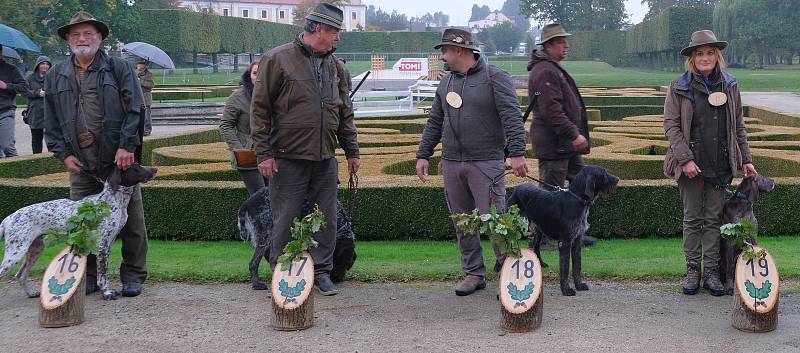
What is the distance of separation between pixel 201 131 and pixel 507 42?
11201 centimetres

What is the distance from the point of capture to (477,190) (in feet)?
20.3

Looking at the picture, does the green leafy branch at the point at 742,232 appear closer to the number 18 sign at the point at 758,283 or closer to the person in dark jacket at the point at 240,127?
the number 18 sign at the point at 758,283

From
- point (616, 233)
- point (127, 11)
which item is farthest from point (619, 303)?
point (127, 11)

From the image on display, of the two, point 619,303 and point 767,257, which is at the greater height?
point 767,257

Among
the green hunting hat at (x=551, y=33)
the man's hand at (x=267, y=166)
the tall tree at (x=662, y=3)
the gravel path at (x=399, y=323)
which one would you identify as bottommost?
the gravel path at (x=399, y=323)

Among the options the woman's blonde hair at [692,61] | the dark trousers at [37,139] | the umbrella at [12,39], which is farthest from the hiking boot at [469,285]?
the umbrella at [12,39]

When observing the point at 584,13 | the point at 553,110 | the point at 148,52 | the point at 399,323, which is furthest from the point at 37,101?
the point at 584,13

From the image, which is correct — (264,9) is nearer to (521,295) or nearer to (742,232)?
(742,232)

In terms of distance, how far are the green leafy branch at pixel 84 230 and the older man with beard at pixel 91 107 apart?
1.47 feet

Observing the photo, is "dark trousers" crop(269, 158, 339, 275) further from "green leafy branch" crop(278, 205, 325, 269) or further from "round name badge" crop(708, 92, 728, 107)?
"round name badge" crop(708, 92, 728, 107)

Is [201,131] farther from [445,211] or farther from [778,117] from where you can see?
[778,117]

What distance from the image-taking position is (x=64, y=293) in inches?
212

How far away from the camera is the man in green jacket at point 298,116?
230 inches

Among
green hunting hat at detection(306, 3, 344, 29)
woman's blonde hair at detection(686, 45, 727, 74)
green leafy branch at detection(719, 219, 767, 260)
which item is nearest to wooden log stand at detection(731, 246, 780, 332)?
green leafy branch at detection(719, 219, 767, 260)
